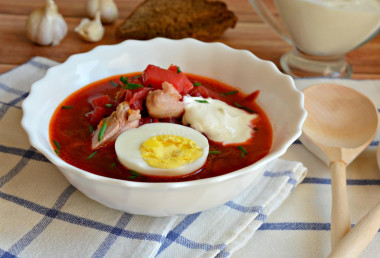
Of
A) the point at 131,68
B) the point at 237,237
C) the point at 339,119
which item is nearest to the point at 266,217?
the point at 237,237

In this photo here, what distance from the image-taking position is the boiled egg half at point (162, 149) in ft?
6.13

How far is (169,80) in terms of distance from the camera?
220cm

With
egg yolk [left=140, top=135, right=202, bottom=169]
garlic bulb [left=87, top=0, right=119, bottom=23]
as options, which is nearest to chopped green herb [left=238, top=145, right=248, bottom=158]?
egg yolk [left=140, top=135, right=202, bottom=169]

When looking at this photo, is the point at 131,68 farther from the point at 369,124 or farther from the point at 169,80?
the point at 369,124

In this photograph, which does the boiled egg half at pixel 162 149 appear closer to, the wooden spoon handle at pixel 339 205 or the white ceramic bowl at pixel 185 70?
the white ceramic bowl at pixel 185 70

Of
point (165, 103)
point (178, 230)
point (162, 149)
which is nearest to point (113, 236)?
point (178, 230)

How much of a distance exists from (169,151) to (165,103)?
0.25 metres

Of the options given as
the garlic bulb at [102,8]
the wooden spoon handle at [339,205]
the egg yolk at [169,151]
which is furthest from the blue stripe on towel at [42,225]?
the garlic bulb at [102,8]

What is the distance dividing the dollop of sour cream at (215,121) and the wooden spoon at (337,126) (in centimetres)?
44

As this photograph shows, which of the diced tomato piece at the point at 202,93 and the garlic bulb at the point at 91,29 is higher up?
the diced tomato piece at the point at 202,93

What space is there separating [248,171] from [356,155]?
35.1 inches

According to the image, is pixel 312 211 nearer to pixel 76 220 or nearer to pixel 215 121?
pixel 215 121

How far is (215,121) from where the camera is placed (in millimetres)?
2119

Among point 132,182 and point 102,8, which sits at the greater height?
point 132,182
